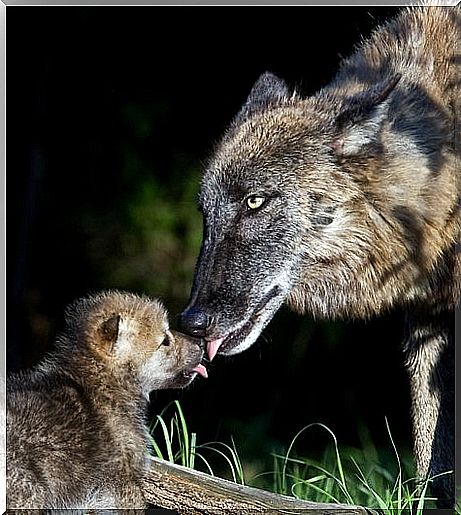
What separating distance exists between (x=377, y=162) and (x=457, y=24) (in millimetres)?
687

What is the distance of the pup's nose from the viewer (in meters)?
4.09

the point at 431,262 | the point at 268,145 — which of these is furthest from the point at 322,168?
the point at 431,262

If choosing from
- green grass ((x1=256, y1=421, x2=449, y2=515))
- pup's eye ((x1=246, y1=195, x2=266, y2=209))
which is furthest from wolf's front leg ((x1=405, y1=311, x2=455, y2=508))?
pup's eye ((x1=246, y1=195, x2=266, y2=209))

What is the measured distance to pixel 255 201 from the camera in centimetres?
423

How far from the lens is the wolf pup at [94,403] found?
3736mm

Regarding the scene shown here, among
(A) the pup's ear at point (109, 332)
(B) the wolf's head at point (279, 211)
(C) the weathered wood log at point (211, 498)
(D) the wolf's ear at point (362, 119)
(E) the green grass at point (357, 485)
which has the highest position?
(D) the wolf's ear at point (362, 119)

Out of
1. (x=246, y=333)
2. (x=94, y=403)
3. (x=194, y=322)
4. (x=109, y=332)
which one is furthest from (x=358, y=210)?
(x=94, y=403)

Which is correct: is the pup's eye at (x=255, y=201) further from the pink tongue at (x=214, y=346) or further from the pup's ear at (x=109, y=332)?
the pup's ear at (x=109, y=332)

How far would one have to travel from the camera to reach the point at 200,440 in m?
5.94

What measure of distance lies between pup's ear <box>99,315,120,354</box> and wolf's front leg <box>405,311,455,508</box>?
47.7 inches

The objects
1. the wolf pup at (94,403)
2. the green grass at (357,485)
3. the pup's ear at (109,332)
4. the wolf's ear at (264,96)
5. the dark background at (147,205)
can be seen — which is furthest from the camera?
the dark background at (147,205)

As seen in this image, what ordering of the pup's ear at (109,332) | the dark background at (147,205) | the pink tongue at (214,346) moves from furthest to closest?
1. the dark background at (147,205)
2. the pink tongue at (214,346)
3. the pup's ear at (109,332)

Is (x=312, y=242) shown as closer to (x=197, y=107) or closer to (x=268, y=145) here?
(x=268, y=145)

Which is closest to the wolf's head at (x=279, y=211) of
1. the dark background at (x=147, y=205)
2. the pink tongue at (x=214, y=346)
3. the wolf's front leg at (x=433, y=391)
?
the pink tongue at (x=214, y=346)
